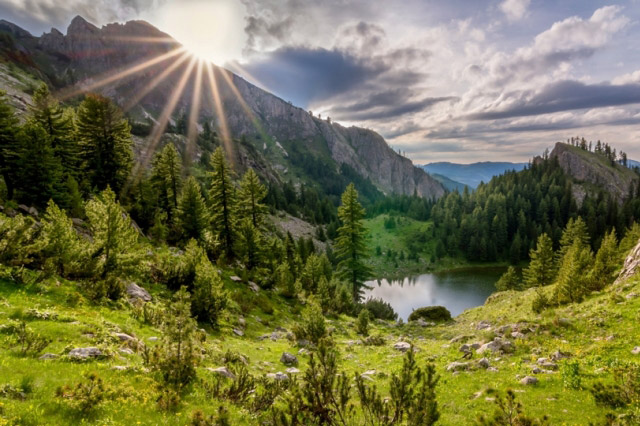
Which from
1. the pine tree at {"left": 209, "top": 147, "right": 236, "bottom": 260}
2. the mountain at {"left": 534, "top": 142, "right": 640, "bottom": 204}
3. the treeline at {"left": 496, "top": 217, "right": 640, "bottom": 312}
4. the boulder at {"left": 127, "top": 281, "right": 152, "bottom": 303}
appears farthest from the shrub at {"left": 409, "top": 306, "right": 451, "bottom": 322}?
the mountain at {"left": 534, "top": 142, "right": 640, "bottom": 204}

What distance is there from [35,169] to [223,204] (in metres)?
17.6

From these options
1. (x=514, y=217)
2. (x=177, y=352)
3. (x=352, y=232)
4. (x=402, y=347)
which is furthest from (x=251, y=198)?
(x=514, y=217)

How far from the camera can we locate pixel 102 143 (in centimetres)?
3947

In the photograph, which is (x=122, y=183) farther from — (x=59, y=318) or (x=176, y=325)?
(x=176, y=325)

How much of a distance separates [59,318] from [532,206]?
162432 mm

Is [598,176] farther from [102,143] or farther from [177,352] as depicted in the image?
[177,352]

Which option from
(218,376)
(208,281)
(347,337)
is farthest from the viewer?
(347,337)

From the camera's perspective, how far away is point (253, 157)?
17838 cm

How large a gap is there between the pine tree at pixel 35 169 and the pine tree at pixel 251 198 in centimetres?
1900

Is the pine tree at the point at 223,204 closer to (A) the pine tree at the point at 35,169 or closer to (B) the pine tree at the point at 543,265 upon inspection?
(A) the pine tree at the point at 35,169

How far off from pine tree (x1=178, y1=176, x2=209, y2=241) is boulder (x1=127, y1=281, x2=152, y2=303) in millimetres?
15778

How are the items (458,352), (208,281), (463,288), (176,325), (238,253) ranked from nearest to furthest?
1. (176,325)
2. (458,352)
3. (208,281)
4. (238,253)
5. (463,288)

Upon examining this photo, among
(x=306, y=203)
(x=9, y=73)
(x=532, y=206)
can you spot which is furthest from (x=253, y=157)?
(x=532, y=206)

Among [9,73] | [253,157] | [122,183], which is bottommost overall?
[122,183]
